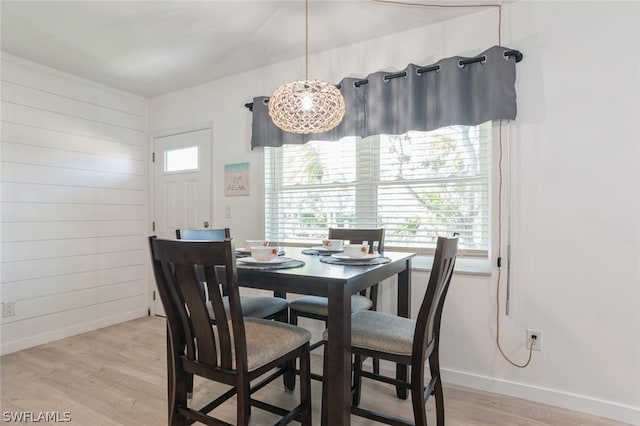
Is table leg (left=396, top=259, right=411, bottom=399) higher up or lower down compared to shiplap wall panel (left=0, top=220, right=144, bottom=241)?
lower down

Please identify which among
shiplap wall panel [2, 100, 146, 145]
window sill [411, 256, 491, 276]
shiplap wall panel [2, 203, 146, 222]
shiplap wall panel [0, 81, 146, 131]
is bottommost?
window sill [411, 256, 491, 276]

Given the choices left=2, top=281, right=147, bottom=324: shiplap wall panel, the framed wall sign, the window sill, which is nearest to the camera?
the window sill

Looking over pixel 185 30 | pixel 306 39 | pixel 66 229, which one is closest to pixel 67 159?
pixel 66 229

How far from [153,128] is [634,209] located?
404 cm

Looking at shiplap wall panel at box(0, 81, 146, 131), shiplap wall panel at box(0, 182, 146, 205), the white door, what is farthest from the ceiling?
shiplap wall panel at box(0, 182, 146, 205)

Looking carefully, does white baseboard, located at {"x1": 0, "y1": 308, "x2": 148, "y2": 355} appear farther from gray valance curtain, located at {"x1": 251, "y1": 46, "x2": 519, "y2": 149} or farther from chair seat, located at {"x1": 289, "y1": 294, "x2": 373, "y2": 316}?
gray valance curtain, located at {"x1": 251, "y1": 46, "x2": 519, "y2": 149}

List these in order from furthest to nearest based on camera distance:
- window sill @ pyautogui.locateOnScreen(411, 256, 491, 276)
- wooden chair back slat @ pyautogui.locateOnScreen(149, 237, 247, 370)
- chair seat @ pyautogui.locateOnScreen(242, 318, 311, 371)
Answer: window sill @ pyautogui.locateOnScreen(411, 256, 491, 276), chair seat @ pyautogui.locateOnScreen(242, 318, 311, 371), wooden chair back slat @ pyautogui.locateOnScreen(149, 237, 247, 370)

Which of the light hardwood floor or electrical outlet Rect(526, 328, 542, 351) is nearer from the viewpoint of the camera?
the light hardwood floor

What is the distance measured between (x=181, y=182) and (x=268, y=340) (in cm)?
259

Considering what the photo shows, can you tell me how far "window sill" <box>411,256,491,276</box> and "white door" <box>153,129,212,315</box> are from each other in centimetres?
201

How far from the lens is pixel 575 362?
77.0 inches

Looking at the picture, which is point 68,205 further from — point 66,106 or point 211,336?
point 211,336

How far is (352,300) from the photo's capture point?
2078mm

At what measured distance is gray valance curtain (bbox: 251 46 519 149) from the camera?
6.84ft
